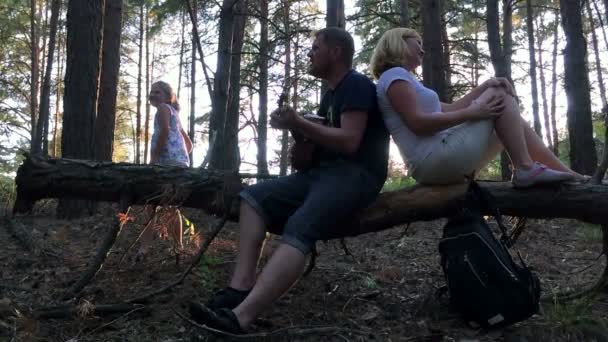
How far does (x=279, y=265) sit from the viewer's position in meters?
2.80

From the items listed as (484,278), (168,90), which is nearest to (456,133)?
(484,278)

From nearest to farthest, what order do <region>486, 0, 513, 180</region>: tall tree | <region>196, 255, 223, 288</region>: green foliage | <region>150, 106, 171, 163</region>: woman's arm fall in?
<region>196, 255, 223, 288</region>: green foliage → <region>150, 106, 171, 163</region>: woman's arm → <region>486, 0, 513, 180</region>: tall tree

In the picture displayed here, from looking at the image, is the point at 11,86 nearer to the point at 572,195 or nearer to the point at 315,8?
the point at 315,8

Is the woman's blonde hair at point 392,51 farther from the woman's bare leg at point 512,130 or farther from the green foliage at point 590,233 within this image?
the green foliage at point 590,233

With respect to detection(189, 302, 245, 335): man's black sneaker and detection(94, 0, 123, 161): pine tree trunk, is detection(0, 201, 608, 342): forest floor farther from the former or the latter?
detection(94, 0, 123, 161): pine tree trunk

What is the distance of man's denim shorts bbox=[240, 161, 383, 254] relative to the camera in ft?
9.57

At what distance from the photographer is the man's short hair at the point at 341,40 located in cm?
328

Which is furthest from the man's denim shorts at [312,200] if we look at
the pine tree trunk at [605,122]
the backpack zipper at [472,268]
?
the pine tree trunk at [605,122]

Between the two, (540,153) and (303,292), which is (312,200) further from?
(540,153)

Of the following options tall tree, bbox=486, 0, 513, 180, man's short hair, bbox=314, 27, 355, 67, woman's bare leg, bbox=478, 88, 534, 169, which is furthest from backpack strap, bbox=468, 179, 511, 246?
tall tree, bbox=486, 0, 513, 180

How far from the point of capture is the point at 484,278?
298 centimetres

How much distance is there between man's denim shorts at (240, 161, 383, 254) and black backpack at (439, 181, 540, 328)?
63cm

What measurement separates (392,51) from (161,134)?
9.08 ft

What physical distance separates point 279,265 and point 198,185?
1.02 m
